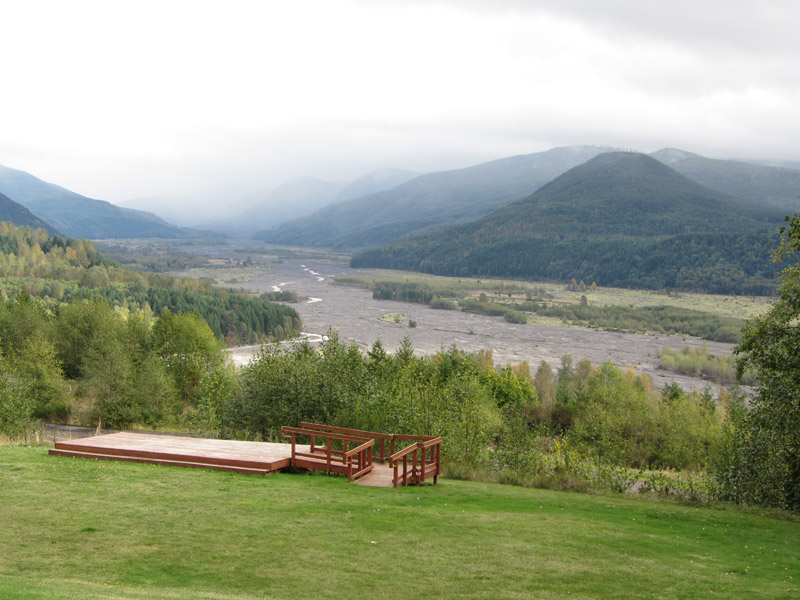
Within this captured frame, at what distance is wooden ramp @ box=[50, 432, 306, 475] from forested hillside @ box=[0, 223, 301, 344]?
73998mm

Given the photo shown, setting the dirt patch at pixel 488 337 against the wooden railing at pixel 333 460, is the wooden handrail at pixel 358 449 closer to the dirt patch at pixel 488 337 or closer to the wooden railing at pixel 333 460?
the wooden railing at pixel 333 460

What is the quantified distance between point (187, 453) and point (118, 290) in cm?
10924

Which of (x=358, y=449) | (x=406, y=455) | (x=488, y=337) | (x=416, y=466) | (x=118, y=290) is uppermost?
(x=358, y=449)

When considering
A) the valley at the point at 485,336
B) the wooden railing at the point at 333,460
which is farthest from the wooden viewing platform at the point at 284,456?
the valley at the point at 485,336

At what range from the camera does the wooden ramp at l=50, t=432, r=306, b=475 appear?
66.1ft

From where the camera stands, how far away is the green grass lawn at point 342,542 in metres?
11.7

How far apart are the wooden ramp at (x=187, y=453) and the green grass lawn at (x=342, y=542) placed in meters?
0.78

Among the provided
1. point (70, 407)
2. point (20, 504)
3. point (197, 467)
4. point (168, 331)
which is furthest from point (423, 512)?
point (168, 331)

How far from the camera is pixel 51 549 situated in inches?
494

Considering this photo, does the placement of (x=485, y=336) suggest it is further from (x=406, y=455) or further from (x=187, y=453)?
(x=187, y=453)

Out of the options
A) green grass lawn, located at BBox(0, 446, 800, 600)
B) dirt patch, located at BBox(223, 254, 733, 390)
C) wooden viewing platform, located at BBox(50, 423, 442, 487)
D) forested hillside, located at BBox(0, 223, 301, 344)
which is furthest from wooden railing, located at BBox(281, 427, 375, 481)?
forested hillside, located at BBox(0, 223, 301, 344)

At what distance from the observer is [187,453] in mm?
20922

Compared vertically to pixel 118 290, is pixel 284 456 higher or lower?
higher

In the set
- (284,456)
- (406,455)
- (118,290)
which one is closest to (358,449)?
(406,455)
